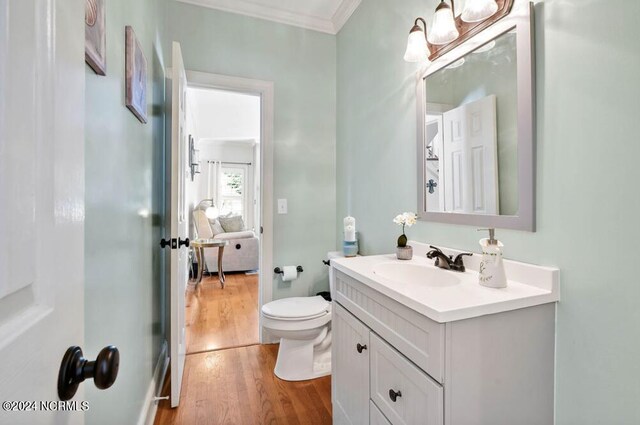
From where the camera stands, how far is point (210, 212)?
5672 mm

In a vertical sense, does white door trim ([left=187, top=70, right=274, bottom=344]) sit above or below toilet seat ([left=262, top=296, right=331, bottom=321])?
above

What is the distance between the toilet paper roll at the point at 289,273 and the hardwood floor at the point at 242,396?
0.60m

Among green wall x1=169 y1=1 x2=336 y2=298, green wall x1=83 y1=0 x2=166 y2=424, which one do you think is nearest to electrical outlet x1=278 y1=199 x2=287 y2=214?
green wall x1=169 y1=1 x2=336 y2=298

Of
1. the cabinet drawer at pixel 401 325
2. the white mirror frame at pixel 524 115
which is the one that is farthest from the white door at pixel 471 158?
the cabinet drawer at pixel 401 325

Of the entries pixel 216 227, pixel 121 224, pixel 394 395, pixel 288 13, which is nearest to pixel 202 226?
pixel 216 227

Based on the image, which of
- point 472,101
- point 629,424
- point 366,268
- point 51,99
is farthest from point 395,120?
point 51,99

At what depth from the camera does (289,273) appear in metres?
2.48

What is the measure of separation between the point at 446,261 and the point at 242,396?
142 cm

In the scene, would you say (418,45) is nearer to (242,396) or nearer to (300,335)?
(300,335)

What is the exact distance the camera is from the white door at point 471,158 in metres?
1.22

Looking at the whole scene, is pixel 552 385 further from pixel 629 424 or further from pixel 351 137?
pixel 351 137

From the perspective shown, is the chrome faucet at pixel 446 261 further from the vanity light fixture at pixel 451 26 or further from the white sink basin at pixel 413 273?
the vanity light fixture at pixel 451 26

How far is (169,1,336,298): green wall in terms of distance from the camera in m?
2.37

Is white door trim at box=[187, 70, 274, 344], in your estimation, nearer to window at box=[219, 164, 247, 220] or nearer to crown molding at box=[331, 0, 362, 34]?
crown molding at box=[331, 0, 362, 34]
